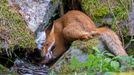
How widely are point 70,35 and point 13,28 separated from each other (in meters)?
0.99

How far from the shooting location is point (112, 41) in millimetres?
6629

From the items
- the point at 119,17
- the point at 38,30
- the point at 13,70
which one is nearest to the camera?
the point at 13,70

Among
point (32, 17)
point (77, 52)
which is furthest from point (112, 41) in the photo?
point (32, 17)

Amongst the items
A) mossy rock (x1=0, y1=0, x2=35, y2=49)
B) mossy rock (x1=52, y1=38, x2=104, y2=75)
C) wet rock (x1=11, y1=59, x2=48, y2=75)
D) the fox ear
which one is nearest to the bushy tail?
mossy rock (x1=52, y1=38, x2=104, y2=75)

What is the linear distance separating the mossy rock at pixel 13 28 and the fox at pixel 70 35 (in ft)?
1.13

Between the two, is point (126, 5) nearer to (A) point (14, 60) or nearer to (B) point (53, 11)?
(B) point (53, 11)

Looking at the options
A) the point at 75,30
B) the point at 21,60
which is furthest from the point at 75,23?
the point at 21,60

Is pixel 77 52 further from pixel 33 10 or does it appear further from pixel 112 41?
pixel 33 10

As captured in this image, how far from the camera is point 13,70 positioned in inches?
242

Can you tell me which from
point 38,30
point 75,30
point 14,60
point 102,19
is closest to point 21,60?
point 14,60

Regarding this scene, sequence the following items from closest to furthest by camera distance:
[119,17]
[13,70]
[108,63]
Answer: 1. [108,63]
2. [13,70]
3. [119,17]

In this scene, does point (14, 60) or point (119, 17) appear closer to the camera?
point (14, 60)

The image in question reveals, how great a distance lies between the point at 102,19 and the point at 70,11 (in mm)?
583

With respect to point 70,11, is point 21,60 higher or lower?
lower
